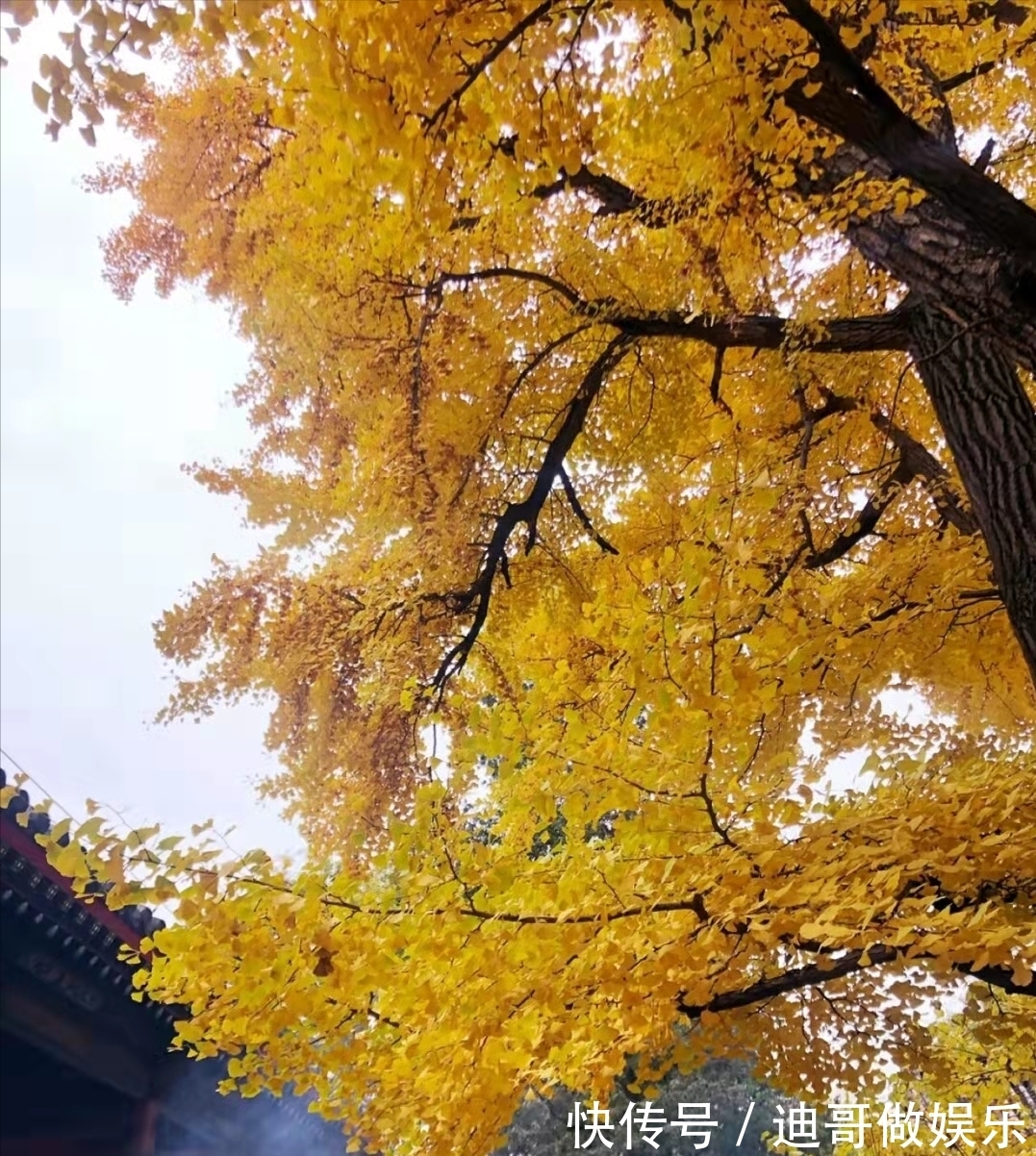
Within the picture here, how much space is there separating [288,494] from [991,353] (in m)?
4.16

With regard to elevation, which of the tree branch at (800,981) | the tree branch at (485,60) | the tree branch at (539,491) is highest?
the tree branch at (539,491)

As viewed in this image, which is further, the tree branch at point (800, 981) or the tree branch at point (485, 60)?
the tree branch at point (800, 981)

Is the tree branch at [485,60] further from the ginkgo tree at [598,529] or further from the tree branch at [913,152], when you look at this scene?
the tree branch at [913,152]

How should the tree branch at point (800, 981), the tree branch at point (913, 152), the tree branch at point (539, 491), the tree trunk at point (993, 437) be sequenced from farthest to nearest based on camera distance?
1. the tree branch at point (539, 491)
2. the tree trunk at point (993, 437)
3. the tree branch at point (800, 981)
4. the tree branch at point (913, 152)

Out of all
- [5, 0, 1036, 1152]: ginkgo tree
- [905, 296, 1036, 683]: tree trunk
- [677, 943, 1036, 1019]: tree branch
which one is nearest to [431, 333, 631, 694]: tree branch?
[5, 0, 1036, 1152]: ginkgo tree

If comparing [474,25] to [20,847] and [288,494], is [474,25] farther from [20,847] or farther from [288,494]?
[288,494]

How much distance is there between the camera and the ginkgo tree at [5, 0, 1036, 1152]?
205cm

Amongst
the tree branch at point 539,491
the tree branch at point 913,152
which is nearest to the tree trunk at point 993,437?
the tree branch at point 913,152

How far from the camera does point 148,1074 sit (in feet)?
14.2

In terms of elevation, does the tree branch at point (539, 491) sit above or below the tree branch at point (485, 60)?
above

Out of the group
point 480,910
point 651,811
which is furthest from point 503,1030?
point 651,811

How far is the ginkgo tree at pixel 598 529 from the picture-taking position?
6.74 feet

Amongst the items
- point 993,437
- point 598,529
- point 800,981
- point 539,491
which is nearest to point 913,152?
point 993,437

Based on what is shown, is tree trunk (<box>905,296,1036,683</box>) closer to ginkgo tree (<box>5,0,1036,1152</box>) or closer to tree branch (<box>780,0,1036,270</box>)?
ginkgo tree (<box>5,0,1036,1152</box>)
